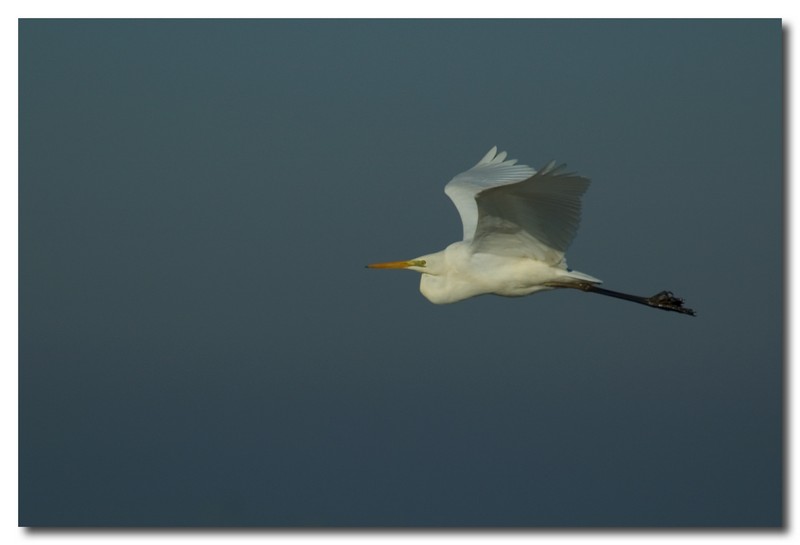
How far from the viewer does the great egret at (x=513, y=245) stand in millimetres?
6074

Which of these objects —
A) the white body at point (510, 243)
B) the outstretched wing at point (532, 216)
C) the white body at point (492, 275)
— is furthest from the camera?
the white body at point (492, 275)

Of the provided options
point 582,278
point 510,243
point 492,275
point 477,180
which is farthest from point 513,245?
point 477,180

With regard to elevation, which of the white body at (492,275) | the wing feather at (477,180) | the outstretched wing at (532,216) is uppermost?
the wing feather at (477,180)

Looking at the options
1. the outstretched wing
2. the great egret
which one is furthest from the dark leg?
the outstretched wing

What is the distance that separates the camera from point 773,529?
22.5 ft

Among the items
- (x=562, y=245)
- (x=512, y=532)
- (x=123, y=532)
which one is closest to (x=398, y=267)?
(x=562, y=245)

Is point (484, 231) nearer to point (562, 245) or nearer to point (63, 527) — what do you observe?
point (562, 245)

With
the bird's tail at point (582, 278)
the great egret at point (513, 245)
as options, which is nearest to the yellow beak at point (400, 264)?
the great egret at point (513, 245)

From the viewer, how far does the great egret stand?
6.07 metres

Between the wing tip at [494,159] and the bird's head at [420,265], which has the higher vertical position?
the wing tip at [494,159]

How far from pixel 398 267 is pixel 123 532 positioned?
2.15m

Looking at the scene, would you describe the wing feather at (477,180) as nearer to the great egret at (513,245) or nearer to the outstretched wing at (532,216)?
the great egret at (513,245)

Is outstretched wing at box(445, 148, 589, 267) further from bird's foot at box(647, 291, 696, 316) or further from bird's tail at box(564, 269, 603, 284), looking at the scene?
bird's foot at box(647, 291, 696, 316)

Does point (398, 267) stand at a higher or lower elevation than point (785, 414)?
higher
